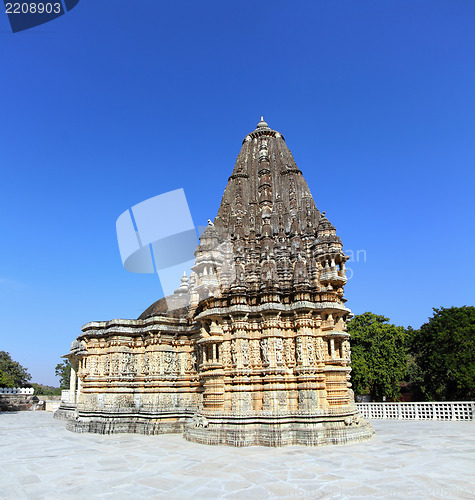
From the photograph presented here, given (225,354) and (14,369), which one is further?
(14,369)

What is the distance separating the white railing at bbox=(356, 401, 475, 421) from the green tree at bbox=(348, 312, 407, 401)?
21.8 ft

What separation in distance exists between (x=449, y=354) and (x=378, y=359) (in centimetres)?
562

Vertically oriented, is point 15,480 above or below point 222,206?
below

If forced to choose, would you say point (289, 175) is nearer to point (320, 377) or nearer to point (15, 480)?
point (320, 377)

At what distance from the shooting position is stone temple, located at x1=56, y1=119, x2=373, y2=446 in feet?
49.8

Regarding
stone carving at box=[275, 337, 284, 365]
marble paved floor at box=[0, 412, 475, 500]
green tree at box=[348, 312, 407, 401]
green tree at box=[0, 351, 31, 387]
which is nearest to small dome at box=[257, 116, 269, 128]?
stone carving at box=[275, 337, 284, 365]

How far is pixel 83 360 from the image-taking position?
22.8m

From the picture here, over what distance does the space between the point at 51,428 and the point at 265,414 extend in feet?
47.2

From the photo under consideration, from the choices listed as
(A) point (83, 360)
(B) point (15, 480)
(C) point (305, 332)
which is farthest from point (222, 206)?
(B) point (15, 480)

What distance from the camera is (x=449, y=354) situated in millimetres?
30594

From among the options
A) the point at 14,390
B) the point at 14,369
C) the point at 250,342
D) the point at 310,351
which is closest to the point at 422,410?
the point at 310,351

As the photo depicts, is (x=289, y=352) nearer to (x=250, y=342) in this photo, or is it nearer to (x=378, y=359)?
(x=250, y=342)

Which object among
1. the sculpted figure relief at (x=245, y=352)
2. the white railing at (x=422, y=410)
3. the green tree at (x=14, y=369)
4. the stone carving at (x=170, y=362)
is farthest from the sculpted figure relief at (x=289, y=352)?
the green tree at (x=14, y=369)

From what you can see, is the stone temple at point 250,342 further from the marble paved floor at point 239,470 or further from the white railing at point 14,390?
the white railing at point 14,390
